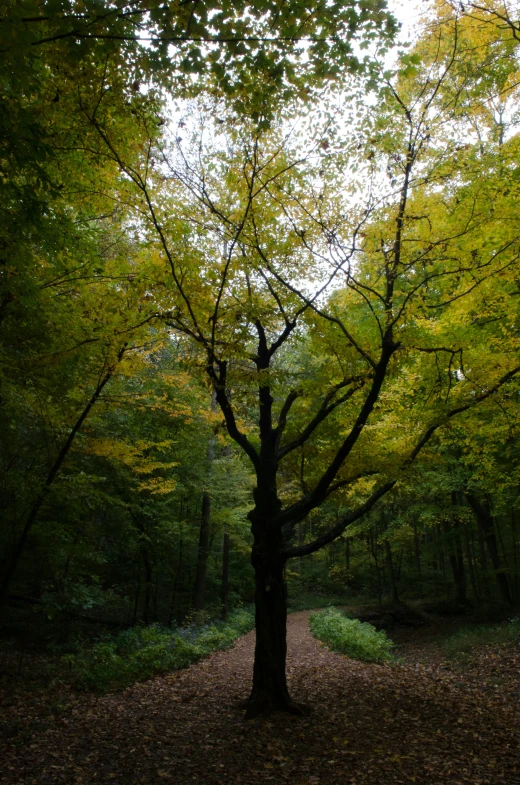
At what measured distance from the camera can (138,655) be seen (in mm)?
8547

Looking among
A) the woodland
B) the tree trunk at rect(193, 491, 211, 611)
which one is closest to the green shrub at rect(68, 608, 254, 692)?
the woodland

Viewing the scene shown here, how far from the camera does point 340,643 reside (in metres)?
11.0

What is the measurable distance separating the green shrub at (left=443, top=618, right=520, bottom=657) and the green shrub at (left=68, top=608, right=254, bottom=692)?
587cm

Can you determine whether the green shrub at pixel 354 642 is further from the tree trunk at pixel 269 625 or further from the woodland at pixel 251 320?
the tree trunk at pixel 269 625

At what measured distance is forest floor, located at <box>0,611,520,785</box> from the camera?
4.20 meters

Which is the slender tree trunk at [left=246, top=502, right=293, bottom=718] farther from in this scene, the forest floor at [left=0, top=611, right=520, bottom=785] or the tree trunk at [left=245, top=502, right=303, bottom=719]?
the forest floor at [left=0, top=611, right=520, bottom=785]

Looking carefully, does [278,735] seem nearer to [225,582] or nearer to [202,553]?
[202,553]

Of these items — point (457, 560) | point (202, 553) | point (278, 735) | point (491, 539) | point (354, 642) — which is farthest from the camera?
point (457, 560)

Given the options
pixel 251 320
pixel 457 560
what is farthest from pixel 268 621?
pixel 457 560

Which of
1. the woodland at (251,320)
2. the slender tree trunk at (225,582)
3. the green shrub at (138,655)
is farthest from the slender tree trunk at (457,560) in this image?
the green shrub at (138,655)

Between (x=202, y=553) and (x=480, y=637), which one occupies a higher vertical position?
(x=202, y=553)

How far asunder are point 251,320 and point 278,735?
4.81 metres

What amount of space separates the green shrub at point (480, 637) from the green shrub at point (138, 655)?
19.3 ft

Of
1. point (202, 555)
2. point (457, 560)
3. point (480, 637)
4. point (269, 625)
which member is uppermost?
point (202, 555)
